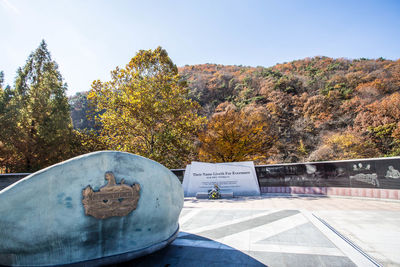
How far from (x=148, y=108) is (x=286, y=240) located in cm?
1360

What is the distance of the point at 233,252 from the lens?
13.7ft

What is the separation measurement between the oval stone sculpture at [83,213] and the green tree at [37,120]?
1849cm

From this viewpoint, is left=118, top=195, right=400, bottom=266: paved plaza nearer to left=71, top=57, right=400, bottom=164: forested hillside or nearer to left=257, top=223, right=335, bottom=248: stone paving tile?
left=257, top=223, right=335, bottom=248: stone paving tile

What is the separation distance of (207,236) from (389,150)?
23.9 meters

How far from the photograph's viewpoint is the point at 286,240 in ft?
15.8

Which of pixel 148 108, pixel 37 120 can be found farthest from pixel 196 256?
pixel 37 120

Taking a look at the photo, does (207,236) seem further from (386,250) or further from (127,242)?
(386,250)

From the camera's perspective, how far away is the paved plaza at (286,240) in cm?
380

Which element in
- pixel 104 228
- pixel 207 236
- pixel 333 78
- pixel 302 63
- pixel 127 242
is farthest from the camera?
pixel 302 63

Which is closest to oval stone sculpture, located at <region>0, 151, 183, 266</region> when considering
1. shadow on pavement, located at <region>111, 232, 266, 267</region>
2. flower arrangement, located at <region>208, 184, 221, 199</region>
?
shadow on pavement, located at <region>111, 232, 266, 267</region>

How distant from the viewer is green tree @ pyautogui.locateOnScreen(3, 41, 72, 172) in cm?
1757

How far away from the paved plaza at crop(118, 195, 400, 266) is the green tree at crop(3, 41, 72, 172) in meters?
17.1

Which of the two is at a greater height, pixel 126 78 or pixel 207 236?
pixel 126 78

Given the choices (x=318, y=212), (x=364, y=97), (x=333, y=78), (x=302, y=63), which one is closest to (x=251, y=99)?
(x=333, y=78)
